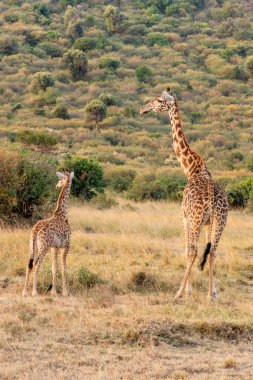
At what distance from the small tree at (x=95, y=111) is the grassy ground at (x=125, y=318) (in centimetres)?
2900

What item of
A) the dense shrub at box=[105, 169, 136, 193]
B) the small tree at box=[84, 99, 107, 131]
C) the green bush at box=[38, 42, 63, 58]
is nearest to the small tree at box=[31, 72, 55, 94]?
the small tree at box=[84, 99, 107, 131]

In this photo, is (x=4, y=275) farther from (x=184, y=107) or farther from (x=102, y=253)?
(x=184, y=107)

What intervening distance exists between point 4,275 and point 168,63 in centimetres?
4968

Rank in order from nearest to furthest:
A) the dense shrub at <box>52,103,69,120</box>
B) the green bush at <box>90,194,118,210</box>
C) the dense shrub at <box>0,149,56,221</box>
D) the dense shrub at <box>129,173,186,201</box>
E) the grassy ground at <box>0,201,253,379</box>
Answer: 1. the grassy ground at <box>0,201,253,379</box>
2. the dense shrub at <box>0,149,56,221</box>
3. the green bush at <box>90,194,118,210</box>
4. the dense shrub at <box>129,173,186,201</box>
5. the dense shrub at <box>52,103,69,120</box>

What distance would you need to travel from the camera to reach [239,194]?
80.1ft

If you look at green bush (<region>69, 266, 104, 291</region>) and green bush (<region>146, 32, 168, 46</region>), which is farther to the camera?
green bush (<region>146, 32, 168, 46</region>)

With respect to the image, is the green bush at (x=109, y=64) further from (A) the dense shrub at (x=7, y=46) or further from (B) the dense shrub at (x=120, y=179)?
(B) the dense shrub at (x=120, y=179)

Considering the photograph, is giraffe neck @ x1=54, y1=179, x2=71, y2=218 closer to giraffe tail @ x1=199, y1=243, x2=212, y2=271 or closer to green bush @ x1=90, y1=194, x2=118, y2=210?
giraffe tail @ x1=199, y1=243, x2=212, y2=271

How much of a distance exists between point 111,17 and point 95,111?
23461mm

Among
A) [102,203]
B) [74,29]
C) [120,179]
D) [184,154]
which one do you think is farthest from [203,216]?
[74,29]

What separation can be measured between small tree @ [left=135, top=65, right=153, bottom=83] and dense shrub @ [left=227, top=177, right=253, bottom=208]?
100 feet

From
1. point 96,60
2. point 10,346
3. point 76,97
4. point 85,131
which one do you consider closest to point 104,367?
point 10,346

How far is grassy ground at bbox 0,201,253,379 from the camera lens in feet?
21.6

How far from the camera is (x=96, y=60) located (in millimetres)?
56562
